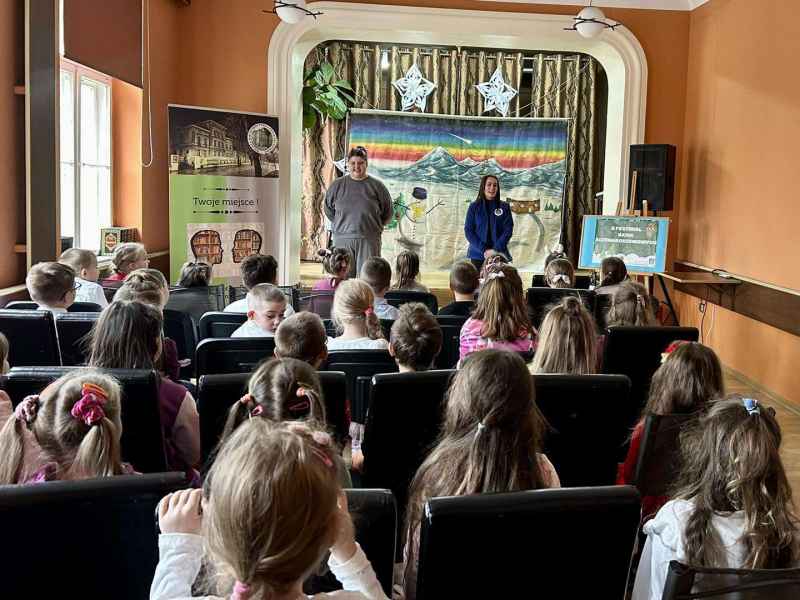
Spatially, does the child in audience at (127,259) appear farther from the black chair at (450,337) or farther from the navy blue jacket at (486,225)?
the navy blue jacket at (486,225)

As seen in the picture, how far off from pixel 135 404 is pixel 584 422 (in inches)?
46.8

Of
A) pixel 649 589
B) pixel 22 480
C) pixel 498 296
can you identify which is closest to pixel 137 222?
pixel 498 296

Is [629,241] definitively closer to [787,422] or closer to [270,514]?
[787,422]

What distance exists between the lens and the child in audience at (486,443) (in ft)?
5.43

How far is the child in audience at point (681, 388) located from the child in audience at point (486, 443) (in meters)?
0.69

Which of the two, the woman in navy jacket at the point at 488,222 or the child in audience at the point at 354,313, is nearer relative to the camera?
the child in audience at the point at 354,313

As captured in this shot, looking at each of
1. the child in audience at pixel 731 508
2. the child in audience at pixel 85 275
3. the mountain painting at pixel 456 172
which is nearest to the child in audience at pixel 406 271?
the child in audience at pixel 85 275

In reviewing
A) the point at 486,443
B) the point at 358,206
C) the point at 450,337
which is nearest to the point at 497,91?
the point at 358,206

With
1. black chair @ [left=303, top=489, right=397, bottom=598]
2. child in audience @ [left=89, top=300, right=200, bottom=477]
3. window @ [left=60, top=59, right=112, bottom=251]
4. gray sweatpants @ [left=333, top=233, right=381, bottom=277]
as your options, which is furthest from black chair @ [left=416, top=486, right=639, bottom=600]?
gray sweatpants @ [left=333, top=233, right=381, bottom=277]

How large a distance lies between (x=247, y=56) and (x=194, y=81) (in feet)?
1.70

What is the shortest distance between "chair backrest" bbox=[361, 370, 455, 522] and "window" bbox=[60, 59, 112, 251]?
4104 mm

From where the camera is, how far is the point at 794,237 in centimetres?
545

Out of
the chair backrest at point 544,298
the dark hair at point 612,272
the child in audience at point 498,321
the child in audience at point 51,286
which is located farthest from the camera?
the dark hair at point 612,272

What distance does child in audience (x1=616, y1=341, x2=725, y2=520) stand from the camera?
2322 millimetres
